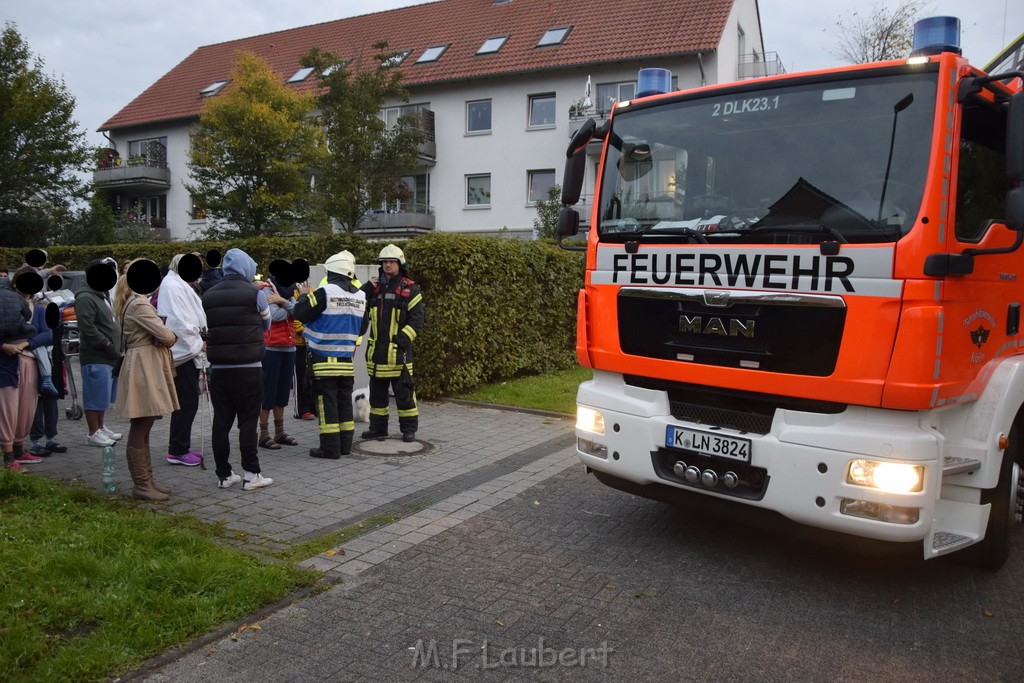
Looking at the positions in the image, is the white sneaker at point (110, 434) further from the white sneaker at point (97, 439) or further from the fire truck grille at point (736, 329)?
the fire truck grille at point (736, 329)

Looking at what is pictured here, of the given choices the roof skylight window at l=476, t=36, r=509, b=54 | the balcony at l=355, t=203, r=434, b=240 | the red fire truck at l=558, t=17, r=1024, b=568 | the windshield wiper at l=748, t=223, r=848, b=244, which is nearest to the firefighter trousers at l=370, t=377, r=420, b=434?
the red fire truck at l=558, t=17, r=1024, b=568

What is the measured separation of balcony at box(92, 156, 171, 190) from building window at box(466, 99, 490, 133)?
55.4 ft

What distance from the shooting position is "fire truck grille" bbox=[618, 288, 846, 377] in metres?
4.43

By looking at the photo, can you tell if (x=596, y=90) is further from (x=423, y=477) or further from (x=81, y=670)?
(x=81, y=670)

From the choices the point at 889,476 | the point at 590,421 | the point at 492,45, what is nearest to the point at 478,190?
the point at 492,45

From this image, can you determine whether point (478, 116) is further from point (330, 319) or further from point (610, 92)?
point (330, 319)

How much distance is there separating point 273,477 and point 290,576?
250cm

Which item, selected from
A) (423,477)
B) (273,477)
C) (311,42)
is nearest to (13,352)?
(273,477)

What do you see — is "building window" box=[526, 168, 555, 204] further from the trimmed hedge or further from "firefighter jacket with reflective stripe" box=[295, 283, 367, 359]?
"firefighter jacket with reflective stripe" box=[295, 283, 367, 359]

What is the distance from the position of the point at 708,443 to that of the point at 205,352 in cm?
442

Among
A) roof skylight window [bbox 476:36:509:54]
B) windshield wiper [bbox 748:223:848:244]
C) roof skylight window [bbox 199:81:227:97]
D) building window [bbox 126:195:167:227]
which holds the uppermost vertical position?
roof skylight window [bbox 476:36:509:54]

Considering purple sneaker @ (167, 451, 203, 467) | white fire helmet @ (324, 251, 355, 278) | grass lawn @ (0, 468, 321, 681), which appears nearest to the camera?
grass lawn @ (0, 468, 321, 681)

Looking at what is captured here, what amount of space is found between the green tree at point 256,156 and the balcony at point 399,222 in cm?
335

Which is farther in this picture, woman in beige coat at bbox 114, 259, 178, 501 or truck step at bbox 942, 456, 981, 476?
woman in beige coat at bbox 114, 259, 178, 501
